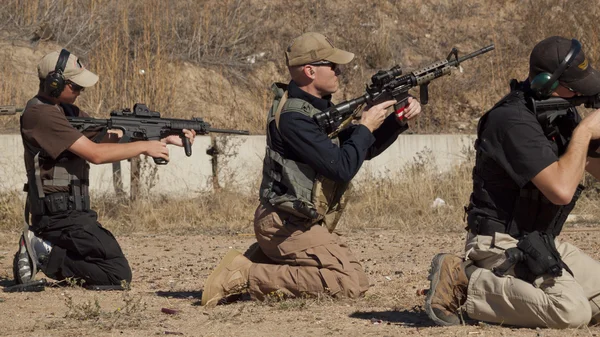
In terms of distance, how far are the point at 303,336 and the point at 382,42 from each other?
1105cm

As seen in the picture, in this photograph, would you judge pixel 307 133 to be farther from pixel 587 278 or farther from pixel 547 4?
pixel 547 4

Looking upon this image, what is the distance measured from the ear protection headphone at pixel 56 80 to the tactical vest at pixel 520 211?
2916 millimetres

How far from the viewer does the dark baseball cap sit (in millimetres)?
4559

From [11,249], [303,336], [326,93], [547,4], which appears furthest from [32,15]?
[303,336]

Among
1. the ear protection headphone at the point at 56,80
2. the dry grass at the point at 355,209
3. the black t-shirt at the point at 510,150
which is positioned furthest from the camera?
the dry grass at the point at 355,209

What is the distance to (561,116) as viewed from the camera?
4.66 meters

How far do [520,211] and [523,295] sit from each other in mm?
415

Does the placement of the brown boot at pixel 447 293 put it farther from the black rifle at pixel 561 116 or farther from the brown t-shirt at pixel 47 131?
the brown t-shirt at pixel 47 131

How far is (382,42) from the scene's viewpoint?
50.1ft

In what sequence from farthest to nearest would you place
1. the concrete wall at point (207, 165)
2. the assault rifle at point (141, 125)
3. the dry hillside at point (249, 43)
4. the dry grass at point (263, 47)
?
the dry hillside at point (249, 43) → the dry grass at point (263, 47) → the concrete wall at point (207, 165) → the assault rifle at point (141, 125)

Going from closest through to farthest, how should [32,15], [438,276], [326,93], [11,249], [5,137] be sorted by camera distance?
1. [438,276]
2. [326,93]
3. [11,249]
4. [5,137]
5. [32,15]

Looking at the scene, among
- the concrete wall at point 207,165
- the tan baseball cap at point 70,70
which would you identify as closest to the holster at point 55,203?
the tan baseball cap at point 70,70

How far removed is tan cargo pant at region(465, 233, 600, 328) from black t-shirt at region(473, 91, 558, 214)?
0.79 feet

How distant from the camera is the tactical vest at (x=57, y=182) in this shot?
6.25 m
